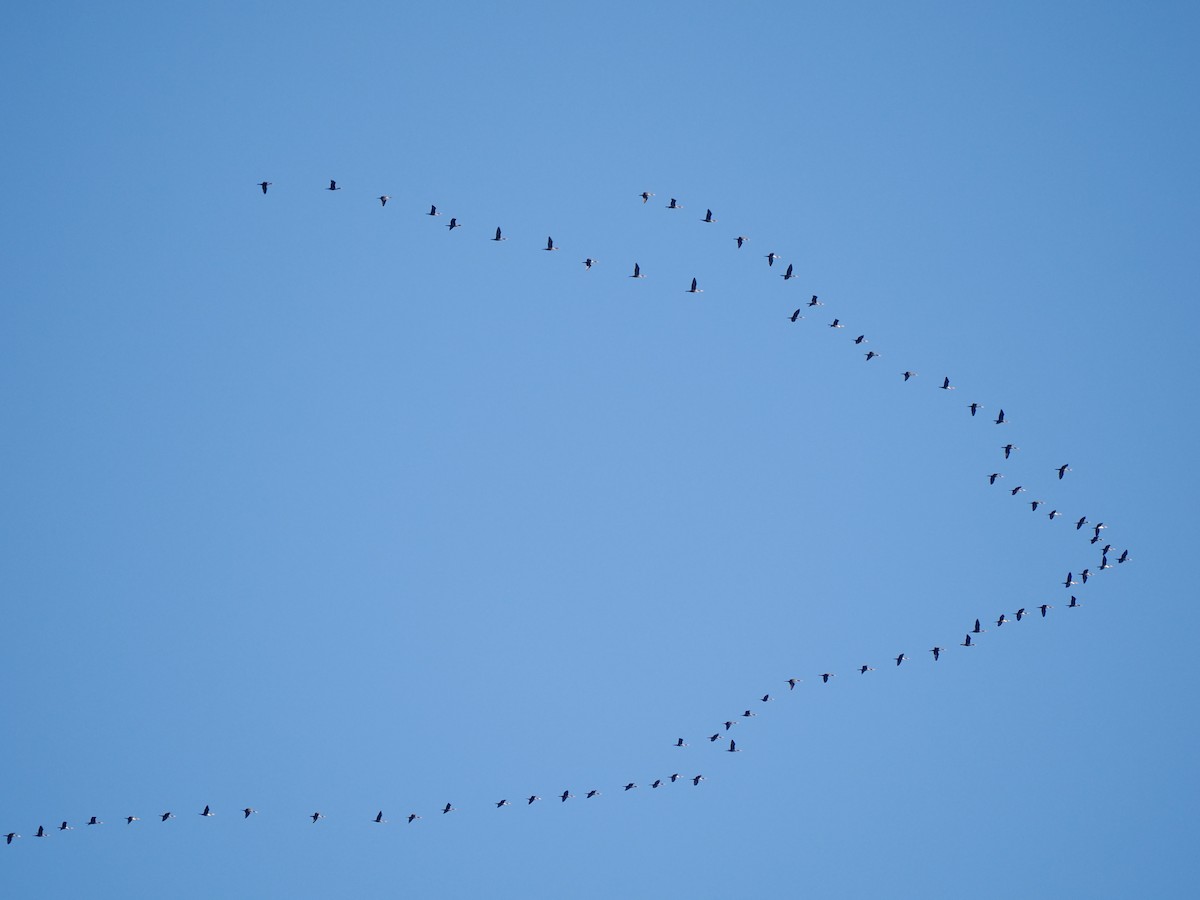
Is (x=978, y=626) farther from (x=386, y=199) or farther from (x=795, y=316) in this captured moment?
(x=386, y=199)

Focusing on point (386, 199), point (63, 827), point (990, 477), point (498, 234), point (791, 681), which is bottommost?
point (63, 827)

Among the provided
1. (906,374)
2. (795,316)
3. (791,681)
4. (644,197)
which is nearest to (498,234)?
(644,197)

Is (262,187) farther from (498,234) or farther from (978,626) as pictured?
(978,626)

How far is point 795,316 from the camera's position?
→ 180ft

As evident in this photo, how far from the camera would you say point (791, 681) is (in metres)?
Answer: 57.7

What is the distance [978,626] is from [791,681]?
687cm

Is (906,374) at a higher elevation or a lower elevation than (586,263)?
lower

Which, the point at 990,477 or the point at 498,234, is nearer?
the point at 498,234

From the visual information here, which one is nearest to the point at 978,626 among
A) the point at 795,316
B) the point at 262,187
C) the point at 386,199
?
the point at 795,316

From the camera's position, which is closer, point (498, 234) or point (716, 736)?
point (498, 234)

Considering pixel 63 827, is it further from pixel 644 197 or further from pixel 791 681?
pixel 644 197

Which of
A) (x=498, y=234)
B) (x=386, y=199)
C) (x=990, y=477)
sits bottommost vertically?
(x=990, y=477)

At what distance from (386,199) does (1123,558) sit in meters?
28.3

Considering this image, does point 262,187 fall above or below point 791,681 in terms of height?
above
